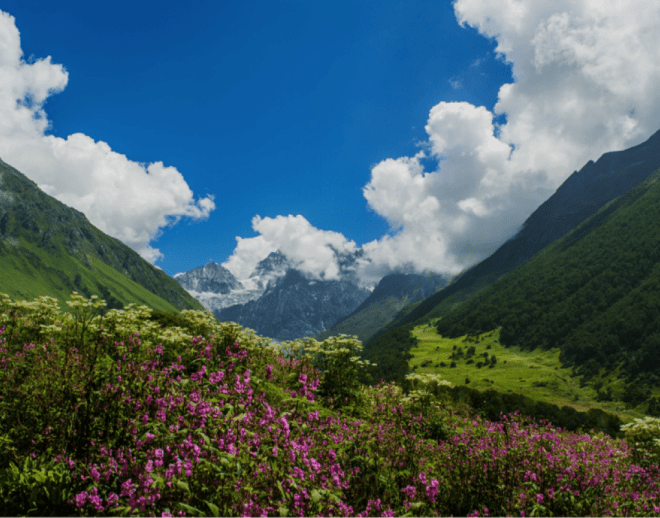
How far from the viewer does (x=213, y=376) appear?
6.11 m

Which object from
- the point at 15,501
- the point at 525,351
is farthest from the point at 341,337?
the point at 525,351

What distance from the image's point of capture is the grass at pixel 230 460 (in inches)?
148

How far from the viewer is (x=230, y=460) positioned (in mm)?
3908

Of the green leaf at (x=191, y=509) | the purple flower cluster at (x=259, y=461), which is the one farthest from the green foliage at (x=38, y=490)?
the green leaf at (x=191, y=509)

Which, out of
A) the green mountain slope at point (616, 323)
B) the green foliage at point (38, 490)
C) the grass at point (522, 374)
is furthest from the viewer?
the green mountain slope at point (616, 323)

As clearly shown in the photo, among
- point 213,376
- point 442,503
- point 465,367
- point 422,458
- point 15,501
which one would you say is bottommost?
point 465,367

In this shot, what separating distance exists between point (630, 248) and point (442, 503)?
245 meters

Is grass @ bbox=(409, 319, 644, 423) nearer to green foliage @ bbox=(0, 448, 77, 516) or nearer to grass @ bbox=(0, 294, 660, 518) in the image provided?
grass @ bbox=(0, 294, 660, 518)

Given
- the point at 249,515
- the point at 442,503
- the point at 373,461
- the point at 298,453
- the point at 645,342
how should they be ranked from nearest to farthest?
1. the point at 249,515
2. the point at 298,453
3. the point at 373,461
4. the point at 442,503
5. the point at 645,342

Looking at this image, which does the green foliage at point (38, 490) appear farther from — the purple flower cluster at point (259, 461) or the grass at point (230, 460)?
the purple flower cluster at point (259, 461)

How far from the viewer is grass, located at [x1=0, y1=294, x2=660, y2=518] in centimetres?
376

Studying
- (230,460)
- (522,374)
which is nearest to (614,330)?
(522,374)

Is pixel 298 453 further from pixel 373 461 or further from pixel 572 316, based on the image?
Answer: pixel 572 316

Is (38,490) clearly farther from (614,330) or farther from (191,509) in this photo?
(614,330)
